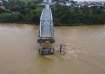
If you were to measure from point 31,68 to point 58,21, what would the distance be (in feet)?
22.6

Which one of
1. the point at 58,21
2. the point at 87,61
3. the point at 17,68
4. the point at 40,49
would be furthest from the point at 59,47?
the point at 58,21

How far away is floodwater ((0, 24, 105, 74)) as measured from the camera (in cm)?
1159

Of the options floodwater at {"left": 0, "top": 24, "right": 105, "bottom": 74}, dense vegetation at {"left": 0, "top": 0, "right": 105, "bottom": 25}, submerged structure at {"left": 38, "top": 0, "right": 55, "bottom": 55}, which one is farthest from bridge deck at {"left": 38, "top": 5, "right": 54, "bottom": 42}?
dense vegetation at {"left": 0, "top": 0, "right": 105, "bottom": 25}

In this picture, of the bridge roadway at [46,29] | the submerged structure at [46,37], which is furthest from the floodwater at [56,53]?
the bridge roadway at [46,29]

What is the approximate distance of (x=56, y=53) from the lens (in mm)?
13195

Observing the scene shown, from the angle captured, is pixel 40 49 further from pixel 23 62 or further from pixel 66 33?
pixel 66 33

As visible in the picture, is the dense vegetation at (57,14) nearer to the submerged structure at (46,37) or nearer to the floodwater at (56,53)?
the floodwater at (56,53)

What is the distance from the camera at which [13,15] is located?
18.6 m

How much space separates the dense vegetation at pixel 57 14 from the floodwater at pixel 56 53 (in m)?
1.54

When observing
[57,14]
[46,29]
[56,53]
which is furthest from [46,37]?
[57,14]

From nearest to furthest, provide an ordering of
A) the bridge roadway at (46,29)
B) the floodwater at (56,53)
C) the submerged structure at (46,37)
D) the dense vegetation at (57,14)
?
the floodwater at (56,53) → the submerged structure at (46,37) → the bridge roadway at (46,29) → the dense vegetation at (57,14)

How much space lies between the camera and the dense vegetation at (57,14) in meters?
18.4

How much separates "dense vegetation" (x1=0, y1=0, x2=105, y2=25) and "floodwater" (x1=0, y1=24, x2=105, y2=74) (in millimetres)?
1543

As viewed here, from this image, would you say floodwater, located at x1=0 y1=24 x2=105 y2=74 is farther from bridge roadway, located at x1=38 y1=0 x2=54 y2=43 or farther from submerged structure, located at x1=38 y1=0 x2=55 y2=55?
bridge roadway, located at x1=38 y1=0 x2=54 y2=43
